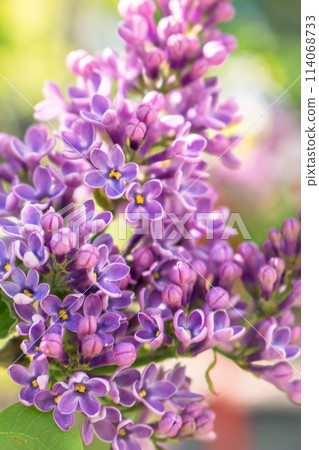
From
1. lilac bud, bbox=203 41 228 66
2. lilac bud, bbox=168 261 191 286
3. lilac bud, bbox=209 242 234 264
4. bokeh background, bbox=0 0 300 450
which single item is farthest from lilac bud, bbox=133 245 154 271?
bokeh background, bbox=0 0 300 450

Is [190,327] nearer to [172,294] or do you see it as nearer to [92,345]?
[172,294]

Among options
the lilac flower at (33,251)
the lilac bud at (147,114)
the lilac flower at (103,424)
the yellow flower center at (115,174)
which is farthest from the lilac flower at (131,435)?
the lilac bud at (147,114)

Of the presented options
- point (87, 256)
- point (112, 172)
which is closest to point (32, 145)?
point (112, 172)

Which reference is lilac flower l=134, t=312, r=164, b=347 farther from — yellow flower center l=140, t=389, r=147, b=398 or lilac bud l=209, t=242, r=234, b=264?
lilac bud l=209, t=242, r=234, b=264

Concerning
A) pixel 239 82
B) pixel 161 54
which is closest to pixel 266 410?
pixel 239 82

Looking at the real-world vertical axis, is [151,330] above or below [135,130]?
below

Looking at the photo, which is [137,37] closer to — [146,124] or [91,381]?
[146,124]
